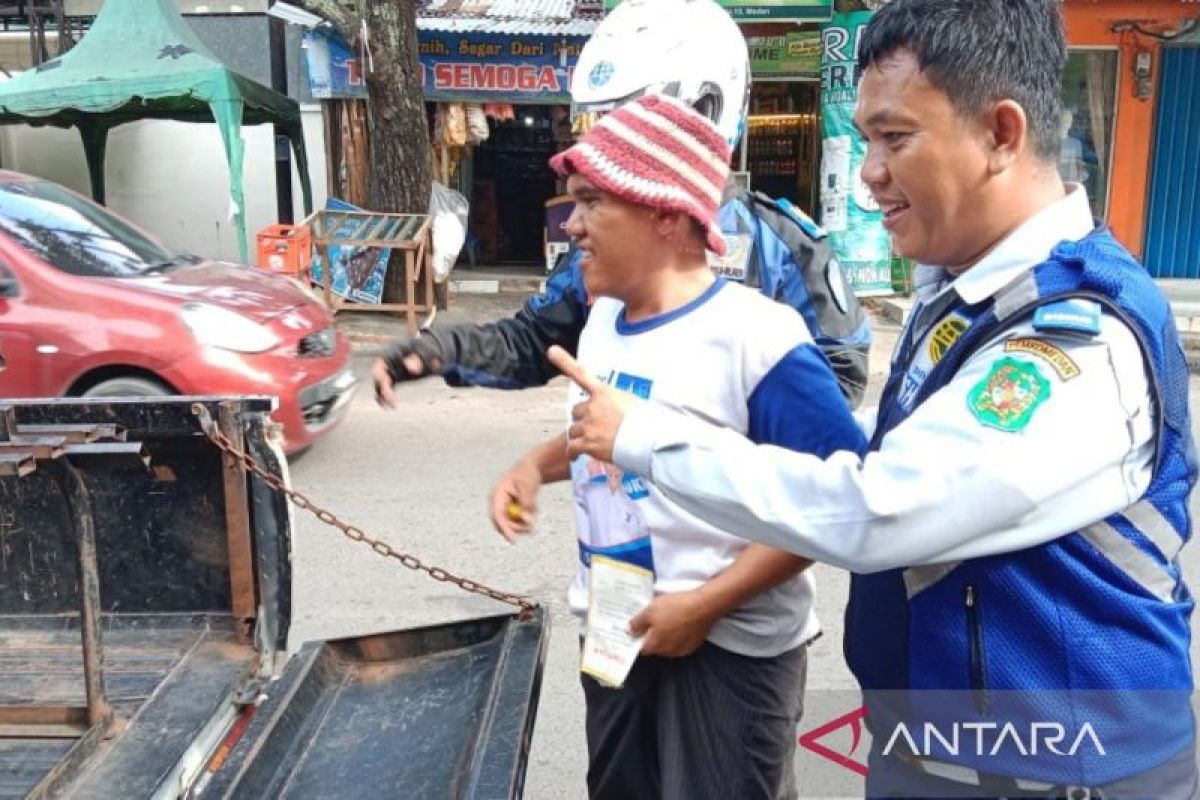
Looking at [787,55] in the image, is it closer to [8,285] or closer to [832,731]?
[8,285]

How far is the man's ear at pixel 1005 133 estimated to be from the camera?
131 centimetres

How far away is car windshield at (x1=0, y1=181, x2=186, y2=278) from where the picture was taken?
225 inches

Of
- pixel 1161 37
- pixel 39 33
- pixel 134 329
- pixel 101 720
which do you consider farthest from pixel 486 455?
pixel 39 33

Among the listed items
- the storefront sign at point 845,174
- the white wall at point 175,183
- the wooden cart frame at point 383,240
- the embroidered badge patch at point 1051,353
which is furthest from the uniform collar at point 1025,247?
the white wall at point 175,183

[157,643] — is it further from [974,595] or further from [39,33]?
[39,33]

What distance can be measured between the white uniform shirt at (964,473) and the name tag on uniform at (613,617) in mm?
570

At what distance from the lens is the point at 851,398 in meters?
2.21

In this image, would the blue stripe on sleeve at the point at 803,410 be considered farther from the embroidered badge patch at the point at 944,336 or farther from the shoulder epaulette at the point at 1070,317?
the shoulder epaulette at the point at 1070,317

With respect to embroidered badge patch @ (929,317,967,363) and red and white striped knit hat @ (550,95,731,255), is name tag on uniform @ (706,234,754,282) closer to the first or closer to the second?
red and white striped knit hat @ (550,95,731,255)

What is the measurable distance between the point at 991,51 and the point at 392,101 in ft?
29.9

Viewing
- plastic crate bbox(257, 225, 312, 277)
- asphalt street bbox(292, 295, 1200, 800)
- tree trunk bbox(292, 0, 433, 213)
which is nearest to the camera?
asphalt street bbox(292, 295, 1200, 800)

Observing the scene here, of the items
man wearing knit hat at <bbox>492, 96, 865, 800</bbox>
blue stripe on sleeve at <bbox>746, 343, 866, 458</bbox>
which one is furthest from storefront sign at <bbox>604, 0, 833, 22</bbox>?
blue stripe on sleeve at <bbox>746, 343, 866, 458</bbox>

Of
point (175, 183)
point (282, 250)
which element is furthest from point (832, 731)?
point (175, 183)

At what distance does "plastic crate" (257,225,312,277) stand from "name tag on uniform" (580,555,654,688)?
7.59 m
